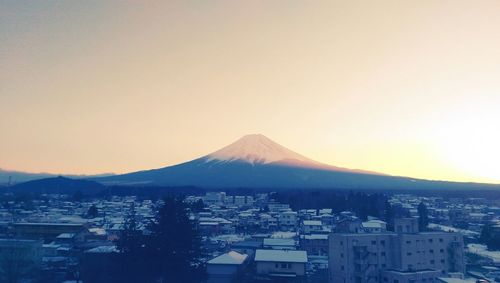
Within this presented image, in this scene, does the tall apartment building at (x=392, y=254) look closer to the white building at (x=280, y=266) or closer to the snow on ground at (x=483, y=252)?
the white building at (x=280, y=266)

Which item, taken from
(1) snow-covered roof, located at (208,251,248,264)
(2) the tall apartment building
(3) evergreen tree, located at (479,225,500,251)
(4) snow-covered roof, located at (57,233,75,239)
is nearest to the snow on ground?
(3) evergreen tree, located at (479,225,500,251)

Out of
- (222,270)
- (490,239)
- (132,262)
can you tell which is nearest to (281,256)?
(222,270)

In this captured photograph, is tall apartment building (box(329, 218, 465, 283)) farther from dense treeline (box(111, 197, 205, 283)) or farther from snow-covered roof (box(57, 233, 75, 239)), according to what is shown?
snow-covered roof (box(57, 233, 75, 239))

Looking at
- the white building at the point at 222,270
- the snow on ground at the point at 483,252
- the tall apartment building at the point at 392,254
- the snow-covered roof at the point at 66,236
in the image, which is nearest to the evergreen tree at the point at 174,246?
the white building at the point at 222,270

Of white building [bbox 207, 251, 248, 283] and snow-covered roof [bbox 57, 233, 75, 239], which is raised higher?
snow-covered roof [bbox 57, 233, 75, 239]

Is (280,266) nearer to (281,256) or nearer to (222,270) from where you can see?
(281,256)

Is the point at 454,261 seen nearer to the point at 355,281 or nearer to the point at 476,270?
the point at 476,270
